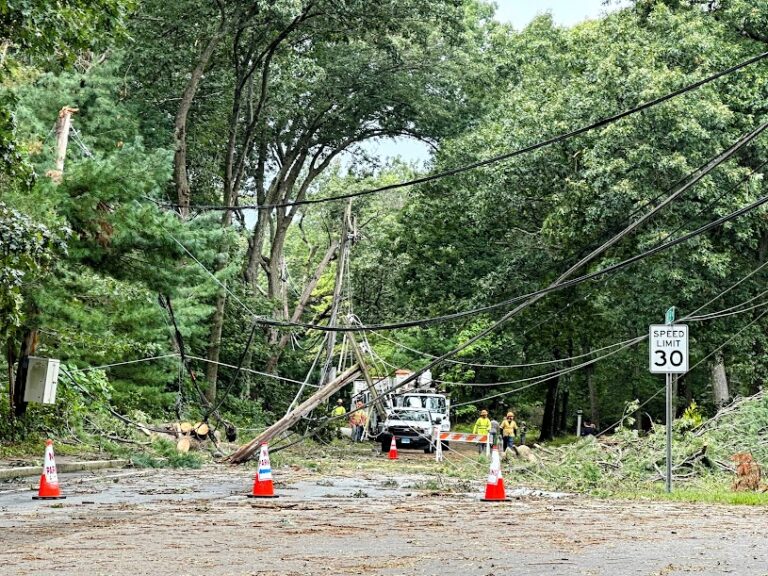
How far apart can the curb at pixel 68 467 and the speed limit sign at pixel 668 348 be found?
425 inches

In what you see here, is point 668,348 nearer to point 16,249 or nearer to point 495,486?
point 495,486

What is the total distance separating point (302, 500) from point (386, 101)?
30.3 meters

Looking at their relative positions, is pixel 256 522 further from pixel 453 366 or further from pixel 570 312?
pixel 453 366

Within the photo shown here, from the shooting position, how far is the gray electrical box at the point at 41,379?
23.2 m

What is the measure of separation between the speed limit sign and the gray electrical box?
38.7ft

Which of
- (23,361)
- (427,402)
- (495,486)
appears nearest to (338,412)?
(427,402)

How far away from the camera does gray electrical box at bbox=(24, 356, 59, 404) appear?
76.1 feet

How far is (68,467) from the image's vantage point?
22328mm

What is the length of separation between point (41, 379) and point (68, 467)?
6.68ft

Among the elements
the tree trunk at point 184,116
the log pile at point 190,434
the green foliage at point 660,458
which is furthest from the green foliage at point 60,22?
the tree trunk at point 184,116

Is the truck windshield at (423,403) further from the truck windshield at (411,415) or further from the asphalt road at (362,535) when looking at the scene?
the asphalt road at (362,535)

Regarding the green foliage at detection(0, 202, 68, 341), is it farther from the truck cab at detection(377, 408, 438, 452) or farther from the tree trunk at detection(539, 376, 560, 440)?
the tree trunk at detection(539, 376, 560, 440)

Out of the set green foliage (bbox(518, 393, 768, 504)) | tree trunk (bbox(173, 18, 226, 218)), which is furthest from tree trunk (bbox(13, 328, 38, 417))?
green foliage (bbox(518, 393, 768, 504))

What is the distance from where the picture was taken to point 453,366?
51.0 metres
